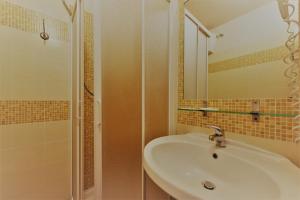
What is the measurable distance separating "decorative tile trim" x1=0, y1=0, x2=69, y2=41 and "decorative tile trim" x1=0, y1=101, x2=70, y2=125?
633mm

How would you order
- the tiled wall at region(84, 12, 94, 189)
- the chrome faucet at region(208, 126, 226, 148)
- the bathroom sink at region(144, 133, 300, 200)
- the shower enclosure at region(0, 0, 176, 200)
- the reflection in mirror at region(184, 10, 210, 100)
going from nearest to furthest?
the bathroom sink at region(144, 133, 300, 200)
the chrome faucet at region(208, 126, 226, 148)
the shower enclosure at region(0, 0, 176, 200)
the reflection in mirror at region(184, 10, 210, 100)
the tiled wall at region(84, 12, 94, 189)

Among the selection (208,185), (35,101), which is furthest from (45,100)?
(208,185)

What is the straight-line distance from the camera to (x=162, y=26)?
1077 millimetres

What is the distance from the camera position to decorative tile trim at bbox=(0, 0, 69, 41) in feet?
4.05

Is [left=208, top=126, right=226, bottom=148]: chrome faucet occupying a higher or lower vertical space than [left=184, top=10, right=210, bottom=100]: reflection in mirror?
lower

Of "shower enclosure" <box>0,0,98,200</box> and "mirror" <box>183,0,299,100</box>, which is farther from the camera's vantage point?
"shower enclosure" <box>0,0,98,200</box>

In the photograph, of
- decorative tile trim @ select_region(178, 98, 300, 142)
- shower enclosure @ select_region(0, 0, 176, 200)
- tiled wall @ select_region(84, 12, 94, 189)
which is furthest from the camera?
tiled wall @ select_region(84, 12, 94, 189)

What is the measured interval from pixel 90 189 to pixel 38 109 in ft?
2.79

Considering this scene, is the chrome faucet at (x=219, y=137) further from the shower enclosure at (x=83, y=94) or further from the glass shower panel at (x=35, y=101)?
the glass shower panel at (x=35, y=101)

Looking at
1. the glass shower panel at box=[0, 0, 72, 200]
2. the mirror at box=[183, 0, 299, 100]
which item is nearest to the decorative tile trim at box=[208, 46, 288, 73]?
the mirror at box=[183, 0, 299, 100]

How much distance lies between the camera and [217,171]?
74cm

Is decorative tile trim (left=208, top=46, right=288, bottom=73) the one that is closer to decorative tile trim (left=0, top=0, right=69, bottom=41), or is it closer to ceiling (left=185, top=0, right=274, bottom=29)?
ceiling (left=185, top=0, right=274, bottom=29)

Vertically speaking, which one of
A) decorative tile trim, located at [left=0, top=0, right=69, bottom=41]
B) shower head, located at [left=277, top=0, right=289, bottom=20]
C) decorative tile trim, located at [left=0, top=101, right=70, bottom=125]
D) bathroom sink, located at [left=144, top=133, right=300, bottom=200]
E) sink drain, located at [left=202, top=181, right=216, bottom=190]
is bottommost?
sink drain, located at [left=202, top=181, right=216, bottom=190]

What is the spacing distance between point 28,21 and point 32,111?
790mm
